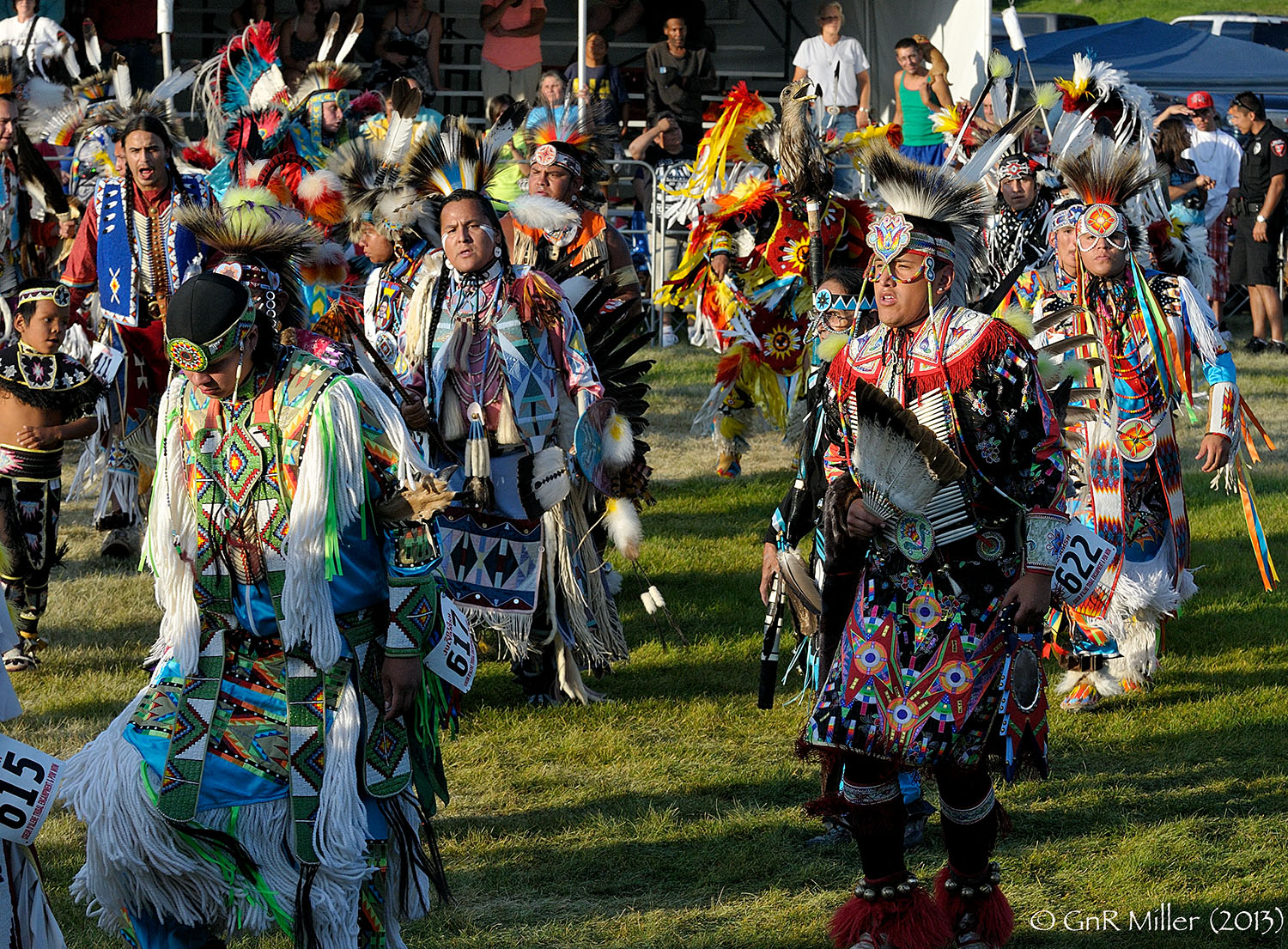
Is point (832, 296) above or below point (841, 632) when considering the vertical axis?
above

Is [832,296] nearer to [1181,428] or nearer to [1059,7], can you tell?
[1181,428]

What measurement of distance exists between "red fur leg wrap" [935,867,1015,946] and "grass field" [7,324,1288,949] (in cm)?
24

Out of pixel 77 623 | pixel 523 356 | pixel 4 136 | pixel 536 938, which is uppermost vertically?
pixel 4 136

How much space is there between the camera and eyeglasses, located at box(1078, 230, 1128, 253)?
4.71m

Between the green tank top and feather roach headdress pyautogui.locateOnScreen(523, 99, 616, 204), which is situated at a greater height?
the green tank top

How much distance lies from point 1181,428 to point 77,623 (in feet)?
22.3

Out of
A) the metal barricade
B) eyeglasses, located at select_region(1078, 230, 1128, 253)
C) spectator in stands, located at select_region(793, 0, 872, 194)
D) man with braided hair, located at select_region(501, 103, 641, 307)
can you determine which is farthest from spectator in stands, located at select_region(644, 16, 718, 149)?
eyeglasses, located at select_region(1078, 230, 1128, 253)

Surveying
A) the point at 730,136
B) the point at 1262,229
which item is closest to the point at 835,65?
the point at 1262,229

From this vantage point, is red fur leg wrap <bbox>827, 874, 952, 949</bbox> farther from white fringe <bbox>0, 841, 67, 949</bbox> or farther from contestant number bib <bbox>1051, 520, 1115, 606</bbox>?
white fringe <bbox>0, 841, 67, 949</bbox>

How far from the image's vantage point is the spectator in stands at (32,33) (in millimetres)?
9836

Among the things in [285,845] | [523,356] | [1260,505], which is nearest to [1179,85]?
[1260,505]

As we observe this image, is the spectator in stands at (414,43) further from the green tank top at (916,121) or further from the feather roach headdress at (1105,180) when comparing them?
the feather roach headdress at (1105,180)

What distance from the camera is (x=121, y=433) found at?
6.27 metres

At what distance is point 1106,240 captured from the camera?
4711 millimetres
